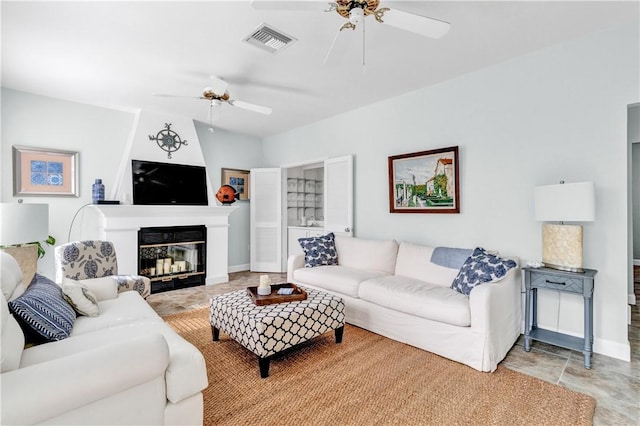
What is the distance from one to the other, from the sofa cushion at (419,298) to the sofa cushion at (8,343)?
2.51 metres

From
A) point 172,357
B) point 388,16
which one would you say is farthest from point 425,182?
point 172,357

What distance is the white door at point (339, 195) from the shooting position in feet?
15.1

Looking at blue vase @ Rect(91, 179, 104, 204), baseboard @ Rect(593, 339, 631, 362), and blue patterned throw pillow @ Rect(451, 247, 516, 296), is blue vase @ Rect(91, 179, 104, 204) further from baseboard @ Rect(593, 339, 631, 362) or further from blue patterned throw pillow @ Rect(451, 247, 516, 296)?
baseboard @ Rect(593, 339, 631, 362)

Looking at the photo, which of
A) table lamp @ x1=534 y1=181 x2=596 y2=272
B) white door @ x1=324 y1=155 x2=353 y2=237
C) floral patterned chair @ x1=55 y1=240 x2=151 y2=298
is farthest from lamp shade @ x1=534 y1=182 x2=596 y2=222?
floral patterned chair @ x1=55 y1=240 x2=151 y2=298

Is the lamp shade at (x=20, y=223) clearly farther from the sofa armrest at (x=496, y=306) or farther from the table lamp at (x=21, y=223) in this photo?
the sofa armrest at (x=496, y=306)

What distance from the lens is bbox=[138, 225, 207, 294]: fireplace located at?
448 cm

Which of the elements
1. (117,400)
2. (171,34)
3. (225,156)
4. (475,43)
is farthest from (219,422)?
(225,156)

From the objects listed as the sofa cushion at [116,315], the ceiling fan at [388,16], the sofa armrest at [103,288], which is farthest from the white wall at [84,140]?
the ceiling fan at [388,16]

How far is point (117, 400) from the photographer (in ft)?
4.29

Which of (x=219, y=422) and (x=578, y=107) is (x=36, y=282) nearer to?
(x=219, y=422)

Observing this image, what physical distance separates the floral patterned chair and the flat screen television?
4.10 ft

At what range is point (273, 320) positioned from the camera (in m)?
2.22

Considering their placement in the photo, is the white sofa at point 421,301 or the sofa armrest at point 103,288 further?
the sofa armrest at point 103,288

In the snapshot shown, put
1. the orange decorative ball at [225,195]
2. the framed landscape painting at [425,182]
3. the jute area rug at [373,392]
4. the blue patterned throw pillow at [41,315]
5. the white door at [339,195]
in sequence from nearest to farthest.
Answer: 1. the blue patterned throw pillow at [41,315]
2. the jute area rug at [373,392]
3. the framed landscape painting at [425,182]
4. the white door at [339,195]
5. the orange decorative ball at [225,195]
